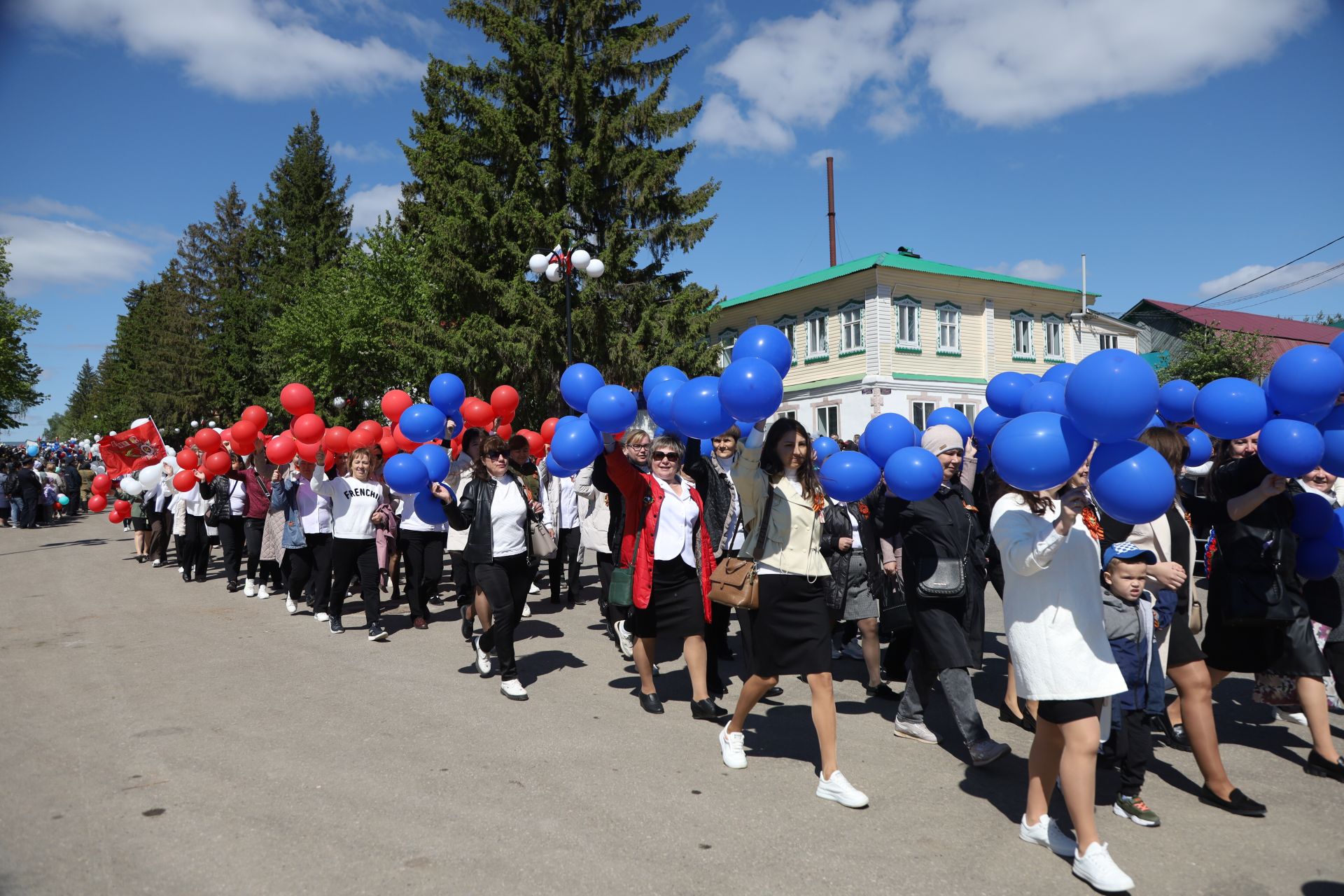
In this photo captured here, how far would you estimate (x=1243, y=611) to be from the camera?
4.51 m

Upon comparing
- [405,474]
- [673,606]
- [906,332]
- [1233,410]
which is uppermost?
[906,332]

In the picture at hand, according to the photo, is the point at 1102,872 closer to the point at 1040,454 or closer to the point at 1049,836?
the point at 1049,836

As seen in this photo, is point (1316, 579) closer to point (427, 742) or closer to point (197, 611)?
point (427, 742)

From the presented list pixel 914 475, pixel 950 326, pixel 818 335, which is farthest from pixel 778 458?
pixel 950 326

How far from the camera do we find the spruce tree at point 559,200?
22859 mm

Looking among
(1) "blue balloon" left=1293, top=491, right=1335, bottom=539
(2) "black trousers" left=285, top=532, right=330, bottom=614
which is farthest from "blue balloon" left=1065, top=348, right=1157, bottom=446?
(2) "black trousers" left=285, top=532, right=330, bottom=614

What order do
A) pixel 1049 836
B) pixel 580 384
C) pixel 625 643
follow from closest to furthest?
1. pixel 1049 836
2. pixel 580 384
3. pixel 625 643

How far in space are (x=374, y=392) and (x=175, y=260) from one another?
96.9ft

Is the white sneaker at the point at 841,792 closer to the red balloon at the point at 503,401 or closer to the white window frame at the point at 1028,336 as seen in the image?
the red balloon at the point at 503,401

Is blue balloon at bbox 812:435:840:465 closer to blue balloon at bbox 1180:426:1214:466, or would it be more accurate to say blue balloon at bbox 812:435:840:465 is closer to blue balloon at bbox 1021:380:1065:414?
blue balloon at bbox 1021:380:1065:414

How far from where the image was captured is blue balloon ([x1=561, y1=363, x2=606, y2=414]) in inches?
250

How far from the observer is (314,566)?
A: 9.98 m

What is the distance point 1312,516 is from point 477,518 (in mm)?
5216

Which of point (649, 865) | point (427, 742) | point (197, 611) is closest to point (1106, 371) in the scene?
point (649, 865)
